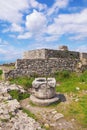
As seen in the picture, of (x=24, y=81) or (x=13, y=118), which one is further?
(x=24, y=81)

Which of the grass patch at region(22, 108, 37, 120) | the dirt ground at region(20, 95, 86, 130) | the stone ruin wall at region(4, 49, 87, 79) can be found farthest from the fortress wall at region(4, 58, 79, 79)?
the grass patch at region(22, 108, 37, 120)

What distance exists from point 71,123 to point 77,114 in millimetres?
863

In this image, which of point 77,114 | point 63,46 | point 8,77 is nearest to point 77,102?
point 77,114

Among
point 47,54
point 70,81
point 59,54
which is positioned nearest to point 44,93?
point 70,81

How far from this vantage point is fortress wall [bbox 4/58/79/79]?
1603cm

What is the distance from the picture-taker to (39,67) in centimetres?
1694

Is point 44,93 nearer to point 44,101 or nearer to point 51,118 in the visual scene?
point 44,101

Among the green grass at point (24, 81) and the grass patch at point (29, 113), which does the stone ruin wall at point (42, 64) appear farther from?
the grass patch at point (29, 113)

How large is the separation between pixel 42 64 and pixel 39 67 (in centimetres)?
33

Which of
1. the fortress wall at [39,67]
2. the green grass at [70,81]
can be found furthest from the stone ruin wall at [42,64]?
the green grass at [70,81]

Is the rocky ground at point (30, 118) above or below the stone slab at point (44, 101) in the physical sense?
below

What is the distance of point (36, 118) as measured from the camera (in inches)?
384

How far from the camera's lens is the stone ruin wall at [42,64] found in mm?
16117

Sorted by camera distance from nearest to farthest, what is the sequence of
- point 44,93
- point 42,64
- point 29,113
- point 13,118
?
point 13,118
point 29,113
point 44,93
point 42,64
